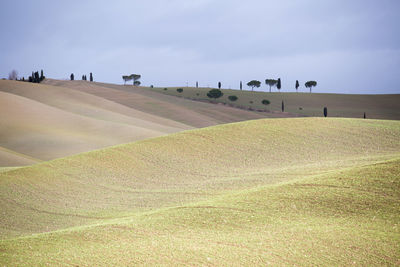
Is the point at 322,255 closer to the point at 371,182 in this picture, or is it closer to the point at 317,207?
the point at 317,207

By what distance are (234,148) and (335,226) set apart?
14.6 metres

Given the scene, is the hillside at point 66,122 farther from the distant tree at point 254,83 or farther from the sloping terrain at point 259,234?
the distant tree at point 254,83

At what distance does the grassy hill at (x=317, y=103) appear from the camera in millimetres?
86875

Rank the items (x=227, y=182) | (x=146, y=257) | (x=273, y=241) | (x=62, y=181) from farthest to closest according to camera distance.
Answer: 1. (x=62, y=181)
2. (x=227, y=182)
3. (x=273, y=241)
4. (x=146, y=257)

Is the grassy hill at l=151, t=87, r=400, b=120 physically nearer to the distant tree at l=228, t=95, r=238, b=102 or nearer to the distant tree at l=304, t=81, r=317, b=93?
the distant tree at l=228, t=95, r=238, b=102

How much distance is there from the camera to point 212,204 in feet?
40.2

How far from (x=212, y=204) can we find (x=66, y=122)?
34.6 metres

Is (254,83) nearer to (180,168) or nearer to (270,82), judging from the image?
(270,82)

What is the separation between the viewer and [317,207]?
11305 millimetres

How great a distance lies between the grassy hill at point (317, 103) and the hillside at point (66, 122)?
22718 mm

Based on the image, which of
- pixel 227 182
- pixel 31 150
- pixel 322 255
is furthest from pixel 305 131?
pixel 31 150

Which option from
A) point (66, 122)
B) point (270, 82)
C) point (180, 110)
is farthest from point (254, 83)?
point (66, 122)

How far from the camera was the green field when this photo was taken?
27.3 feet

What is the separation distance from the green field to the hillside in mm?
10692
